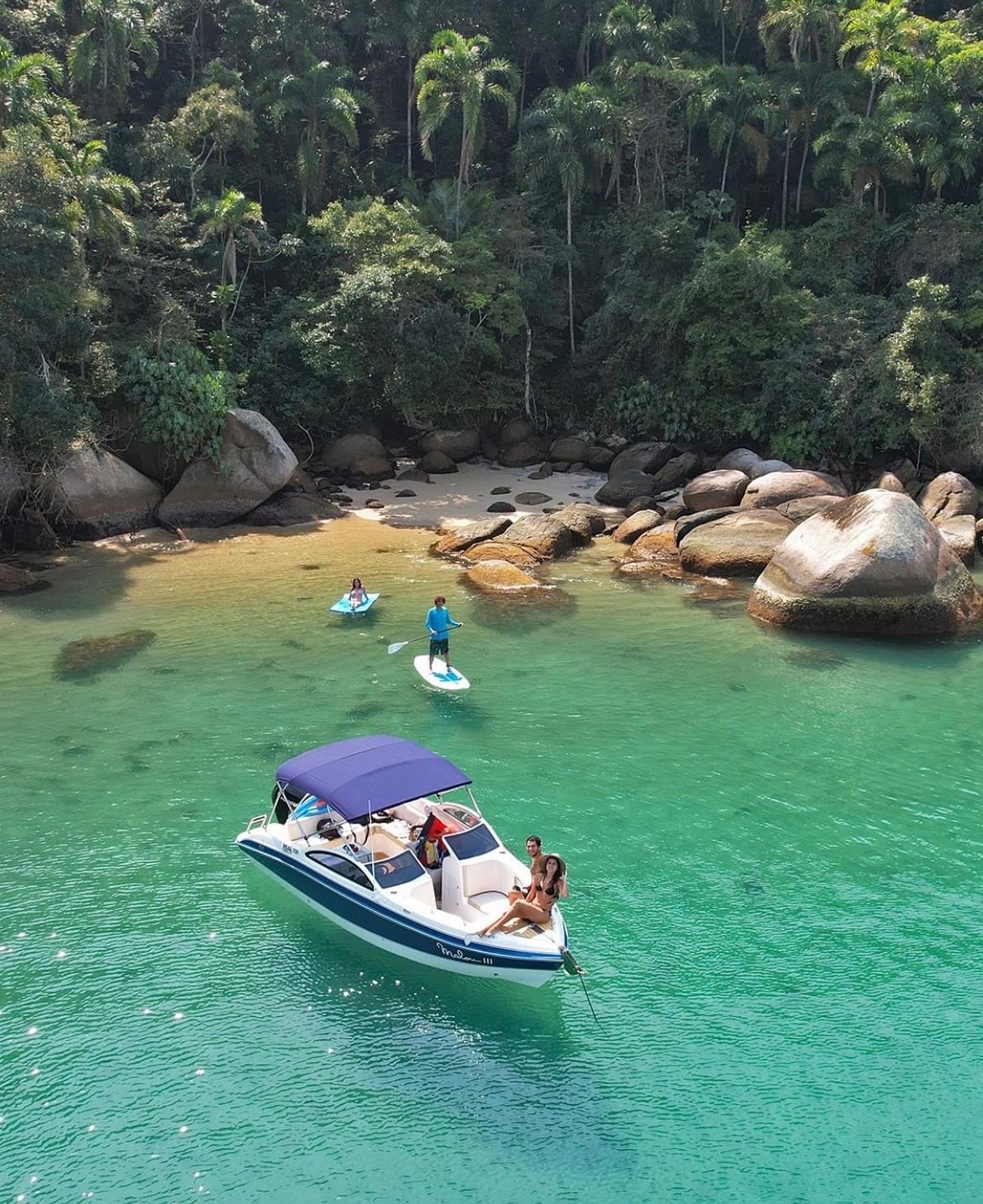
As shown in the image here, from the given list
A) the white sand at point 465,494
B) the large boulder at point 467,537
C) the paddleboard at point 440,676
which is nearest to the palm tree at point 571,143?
the white sand at point 465,494

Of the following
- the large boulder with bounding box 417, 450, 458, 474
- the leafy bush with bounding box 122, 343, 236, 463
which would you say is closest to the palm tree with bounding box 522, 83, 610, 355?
the large boulder with bounding box 417, 450, 458, 474

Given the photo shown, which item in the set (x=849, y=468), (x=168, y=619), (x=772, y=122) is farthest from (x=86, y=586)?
(x=772, y=122)

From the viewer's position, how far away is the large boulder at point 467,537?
28.2m

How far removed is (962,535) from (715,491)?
6.74 metres

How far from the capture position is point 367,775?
12164mm

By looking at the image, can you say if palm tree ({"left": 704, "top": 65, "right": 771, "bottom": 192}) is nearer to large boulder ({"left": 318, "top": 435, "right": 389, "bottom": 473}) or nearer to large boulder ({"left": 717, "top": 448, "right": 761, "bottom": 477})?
large boulder ({"left": 717, "top": 448, "right": 761, "bottom": 477})

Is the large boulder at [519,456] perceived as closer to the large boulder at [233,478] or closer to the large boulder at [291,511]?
the large boulder at [291,511]

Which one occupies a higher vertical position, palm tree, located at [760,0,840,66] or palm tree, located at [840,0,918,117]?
palm tree, located at [760,0,840,66]

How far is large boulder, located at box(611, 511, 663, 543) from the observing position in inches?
1147

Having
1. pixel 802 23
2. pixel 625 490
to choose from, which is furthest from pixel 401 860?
pixel 802 23

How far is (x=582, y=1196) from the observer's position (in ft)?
27.6

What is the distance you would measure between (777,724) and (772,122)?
30234mm

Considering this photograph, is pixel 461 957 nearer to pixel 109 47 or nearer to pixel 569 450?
pixel 569 450

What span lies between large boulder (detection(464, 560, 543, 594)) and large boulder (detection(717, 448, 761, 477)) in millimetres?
10456
